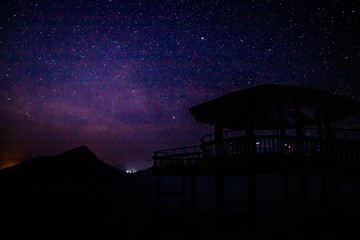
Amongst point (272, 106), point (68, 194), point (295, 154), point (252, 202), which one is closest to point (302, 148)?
point (295, 154)

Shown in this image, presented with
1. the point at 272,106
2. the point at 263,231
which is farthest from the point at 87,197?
the point at 263,231

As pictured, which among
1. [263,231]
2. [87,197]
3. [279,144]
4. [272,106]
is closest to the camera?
[263,231]

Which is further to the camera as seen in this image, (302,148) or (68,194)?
(68,194)

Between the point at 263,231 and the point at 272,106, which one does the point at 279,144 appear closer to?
the point at 263,231

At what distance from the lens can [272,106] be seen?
18.4m

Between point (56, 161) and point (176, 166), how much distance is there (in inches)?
6121

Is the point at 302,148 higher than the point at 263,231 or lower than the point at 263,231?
higher

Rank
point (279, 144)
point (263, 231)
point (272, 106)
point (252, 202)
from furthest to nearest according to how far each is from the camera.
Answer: point (272, 106) → point (252, 202) → point (279, 144) → point (263, 231)

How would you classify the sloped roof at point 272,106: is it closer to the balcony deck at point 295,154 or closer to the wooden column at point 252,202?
the balcony deck at point 295,154

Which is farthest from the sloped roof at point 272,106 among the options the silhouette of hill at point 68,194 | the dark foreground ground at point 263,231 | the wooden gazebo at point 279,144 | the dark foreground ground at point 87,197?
the silhouette of hill at point 68,194

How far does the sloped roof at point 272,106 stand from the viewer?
43.8ft

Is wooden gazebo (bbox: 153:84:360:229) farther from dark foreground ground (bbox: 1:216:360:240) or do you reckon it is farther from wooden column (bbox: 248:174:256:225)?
dark foreground ground (bbox: 1:216:360:240)

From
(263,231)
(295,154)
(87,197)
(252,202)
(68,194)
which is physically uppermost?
(295,154)

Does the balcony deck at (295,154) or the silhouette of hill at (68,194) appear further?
the silhouette of hill at (68,194)
